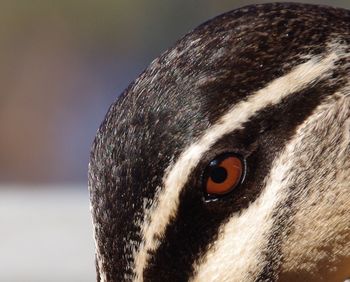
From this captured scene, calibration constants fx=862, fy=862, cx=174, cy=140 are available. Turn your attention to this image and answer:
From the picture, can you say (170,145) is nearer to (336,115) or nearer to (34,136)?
(336,115)

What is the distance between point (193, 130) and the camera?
3.04ft

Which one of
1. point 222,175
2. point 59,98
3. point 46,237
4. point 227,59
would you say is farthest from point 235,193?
point 59,98

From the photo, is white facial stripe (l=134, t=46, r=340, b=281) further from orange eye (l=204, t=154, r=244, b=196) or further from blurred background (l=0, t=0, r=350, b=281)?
blurred background (l=0, t=0, r=350, b=281)

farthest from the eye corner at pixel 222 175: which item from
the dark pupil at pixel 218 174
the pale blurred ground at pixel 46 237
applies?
the pale blurred ground at pixel 46 237

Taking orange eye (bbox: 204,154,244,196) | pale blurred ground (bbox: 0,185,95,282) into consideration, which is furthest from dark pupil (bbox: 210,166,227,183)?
pale blurred ground (bbox: 0,185,95,282)

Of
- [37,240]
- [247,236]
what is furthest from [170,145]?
[37,240]

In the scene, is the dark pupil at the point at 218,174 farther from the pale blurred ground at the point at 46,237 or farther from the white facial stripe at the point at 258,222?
the pale blurred ground at the point at 46,237

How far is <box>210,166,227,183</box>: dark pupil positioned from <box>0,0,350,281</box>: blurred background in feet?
6.08

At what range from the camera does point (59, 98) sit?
3.29 m

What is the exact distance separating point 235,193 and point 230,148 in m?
0.06

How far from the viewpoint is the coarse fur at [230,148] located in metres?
0.94

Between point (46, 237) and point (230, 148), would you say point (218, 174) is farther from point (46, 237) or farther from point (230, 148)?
point (46, 237)

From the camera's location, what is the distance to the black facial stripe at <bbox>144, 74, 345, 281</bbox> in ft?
3.12

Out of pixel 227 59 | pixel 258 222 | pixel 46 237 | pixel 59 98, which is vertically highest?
pixel 59 98
